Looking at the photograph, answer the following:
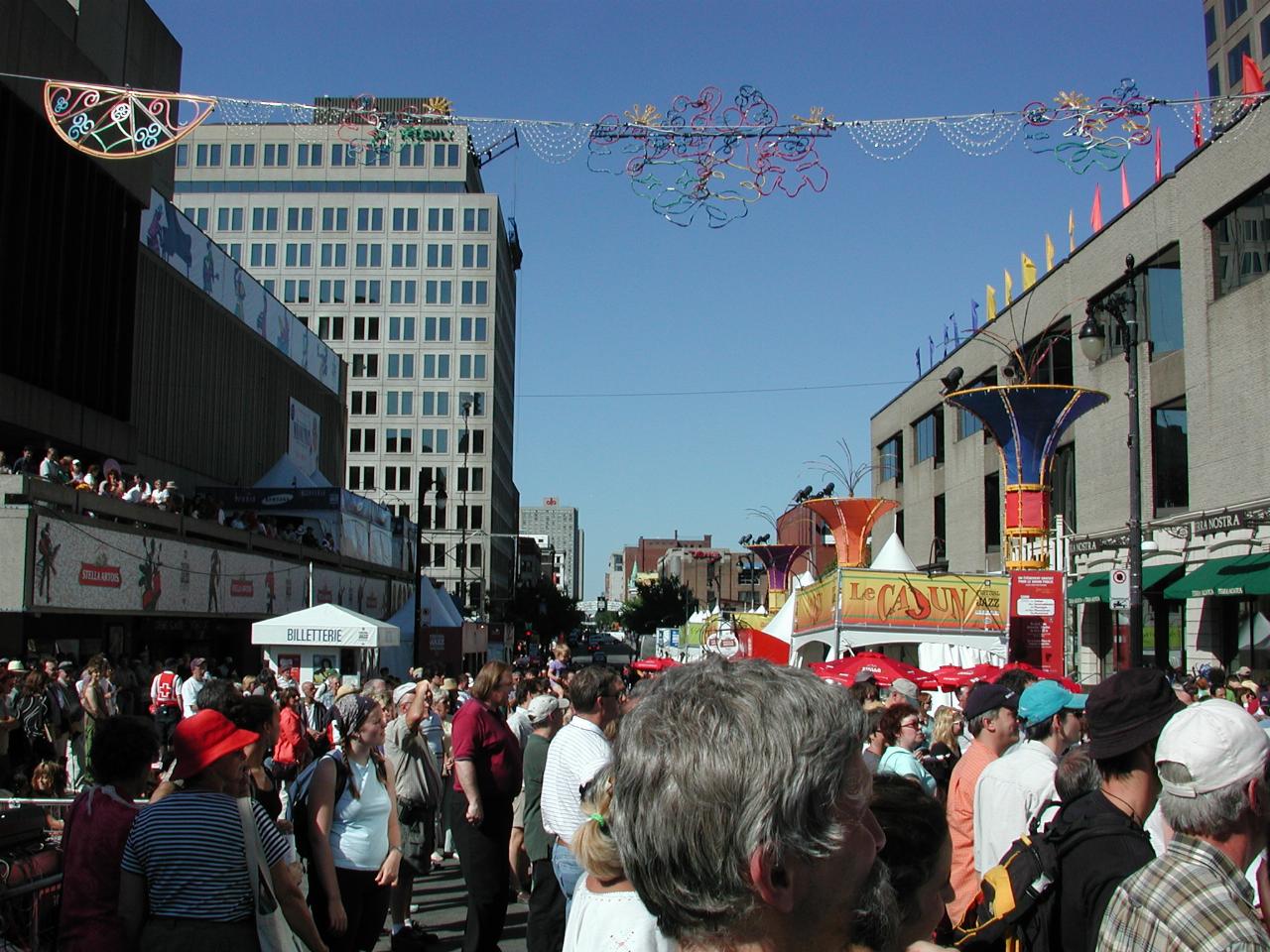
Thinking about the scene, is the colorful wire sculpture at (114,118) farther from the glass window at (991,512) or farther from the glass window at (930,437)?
the glass window at (930,437)

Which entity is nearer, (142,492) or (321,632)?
(321,632)

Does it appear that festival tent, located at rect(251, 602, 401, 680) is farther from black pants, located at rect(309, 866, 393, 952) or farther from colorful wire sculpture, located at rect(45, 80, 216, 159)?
black pants, located at rect(309, 866, 393, 952)

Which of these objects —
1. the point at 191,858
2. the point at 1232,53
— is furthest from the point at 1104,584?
the point at 1232,53

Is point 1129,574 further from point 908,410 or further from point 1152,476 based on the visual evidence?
point 908,410

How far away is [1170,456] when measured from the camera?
31.3 metres

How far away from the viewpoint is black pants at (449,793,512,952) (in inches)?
298

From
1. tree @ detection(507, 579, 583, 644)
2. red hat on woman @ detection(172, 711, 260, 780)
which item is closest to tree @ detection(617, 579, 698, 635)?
tree @ detection(507, 579, 583, 644)

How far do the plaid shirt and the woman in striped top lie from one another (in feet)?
9.87

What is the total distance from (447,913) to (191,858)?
637 centimetres

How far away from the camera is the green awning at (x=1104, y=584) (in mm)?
29844

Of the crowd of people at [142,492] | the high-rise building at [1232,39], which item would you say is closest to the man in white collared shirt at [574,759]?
the crowd of people at [142,492]

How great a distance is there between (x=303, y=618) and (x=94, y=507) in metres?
7.60

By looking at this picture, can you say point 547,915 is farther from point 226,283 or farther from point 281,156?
point 281,156

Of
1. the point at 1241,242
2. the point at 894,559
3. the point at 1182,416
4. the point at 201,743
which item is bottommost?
the point at 201,743
